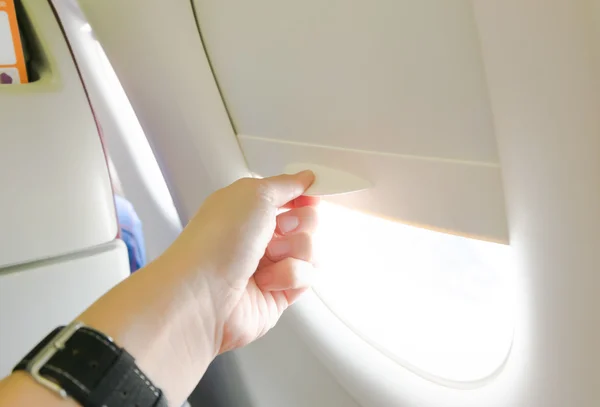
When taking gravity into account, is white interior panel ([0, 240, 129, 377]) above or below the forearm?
below

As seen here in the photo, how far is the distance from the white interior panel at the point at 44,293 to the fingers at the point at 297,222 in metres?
0.32

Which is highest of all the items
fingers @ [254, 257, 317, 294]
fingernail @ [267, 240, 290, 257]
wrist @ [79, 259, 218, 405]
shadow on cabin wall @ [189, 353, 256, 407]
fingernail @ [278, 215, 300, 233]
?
fingernail @ [278, 215, 300, 233]

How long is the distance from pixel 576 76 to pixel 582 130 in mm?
36

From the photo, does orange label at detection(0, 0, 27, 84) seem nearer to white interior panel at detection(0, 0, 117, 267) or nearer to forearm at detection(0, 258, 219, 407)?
white interior panel at detection(0, 0, 117, 267)

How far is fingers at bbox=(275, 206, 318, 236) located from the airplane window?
0.02 metres

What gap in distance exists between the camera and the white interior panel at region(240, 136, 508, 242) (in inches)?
18.6

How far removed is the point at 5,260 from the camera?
0.77 m

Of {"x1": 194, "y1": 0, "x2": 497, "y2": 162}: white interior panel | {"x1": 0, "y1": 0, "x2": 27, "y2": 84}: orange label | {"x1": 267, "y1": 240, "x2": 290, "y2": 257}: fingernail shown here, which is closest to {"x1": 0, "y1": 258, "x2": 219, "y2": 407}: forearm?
{"x1": 267, "y1": 240, "x2": 290, "y2": 257}: fingernail

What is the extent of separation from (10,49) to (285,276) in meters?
0.56

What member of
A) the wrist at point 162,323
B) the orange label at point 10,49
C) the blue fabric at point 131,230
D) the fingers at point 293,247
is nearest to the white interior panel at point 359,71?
the fingers at point 293,247

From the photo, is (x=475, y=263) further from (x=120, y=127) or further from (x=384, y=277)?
(x=120, y=127)

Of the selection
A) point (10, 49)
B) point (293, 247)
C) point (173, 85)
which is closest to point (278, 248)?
point (293, 247)

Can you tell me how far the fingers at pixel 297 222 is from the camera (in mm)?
705

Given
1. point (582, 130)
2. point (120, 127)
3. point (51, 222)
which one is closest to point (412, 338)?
point (582, 130)
